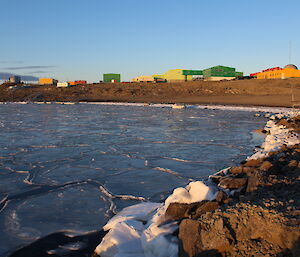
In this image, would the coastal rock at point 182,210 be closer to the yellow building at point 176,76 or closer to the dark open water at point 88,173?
the dark open water at point 88,173

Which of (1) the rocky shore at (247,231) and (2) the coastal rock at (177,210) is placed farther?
(2) the coastal rock at (177,210)

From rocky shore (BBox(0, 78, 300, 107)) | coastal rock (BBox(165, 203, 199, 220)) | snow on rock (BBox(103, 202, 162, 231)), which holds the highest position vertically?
rocky shore (BBox(0, 78, 300, 107))

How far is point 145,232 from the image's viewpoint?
10.3 feet

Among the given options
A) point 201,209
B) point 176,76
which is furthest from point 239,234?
point 176,76

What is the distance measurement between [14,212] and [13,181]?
4.87 ft

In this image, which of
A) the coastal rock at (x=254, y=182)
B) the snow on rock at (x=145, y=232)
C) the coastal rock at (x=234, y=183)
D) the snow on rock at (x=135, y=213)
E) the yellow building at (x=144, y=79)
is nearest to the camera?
the snow on rock at (x=145, y=232)

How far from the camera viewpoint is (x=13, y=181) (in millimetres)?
5371

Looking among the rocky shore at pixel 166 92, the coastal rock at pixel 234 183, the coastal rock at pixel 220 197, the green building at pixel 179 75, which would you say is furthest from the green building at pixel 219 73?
the coastal rock at pixel 220 197

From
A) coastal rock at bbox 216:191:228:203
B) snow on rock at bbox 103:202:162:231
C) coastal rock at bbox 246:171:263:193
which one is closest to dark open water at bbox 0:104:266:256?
snow on rock at bbox 103:202:162:231

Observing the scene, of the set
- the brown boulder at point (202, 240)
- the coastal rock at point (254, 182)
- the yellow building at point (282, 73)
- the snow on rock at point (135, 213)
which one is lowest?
the snow on rock at point (135, 213)

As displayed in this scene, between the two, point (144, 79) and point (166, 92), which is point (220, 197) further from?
point (144, 79)

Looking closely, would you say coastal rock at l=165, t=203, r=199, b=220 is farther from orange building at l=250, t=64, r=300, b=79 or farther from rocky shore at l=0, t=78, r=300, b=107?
orange building at l=250, t=64, r=300, b=79

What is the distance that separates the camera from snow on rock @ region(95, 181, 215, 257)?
2.81 meters

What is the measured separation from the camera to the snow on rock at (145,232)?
9.21 ft
